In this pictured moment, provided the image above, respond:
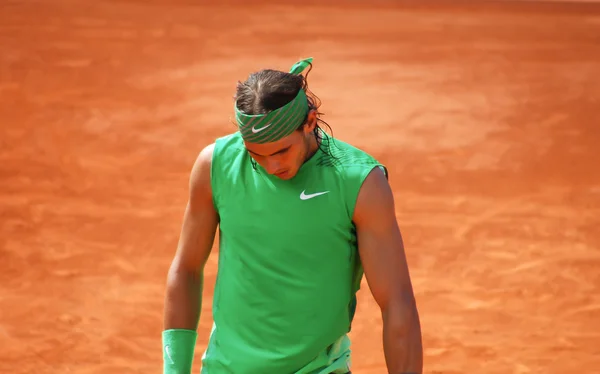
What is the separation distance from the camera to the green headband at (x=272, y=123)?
114 inches

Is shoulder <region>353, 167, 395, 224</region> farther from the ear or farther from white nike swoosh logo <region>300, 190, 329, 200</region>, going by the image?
the ear

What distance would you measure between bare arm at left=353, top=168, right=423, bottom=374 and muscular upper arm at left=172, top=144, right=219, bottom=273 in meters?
0.47

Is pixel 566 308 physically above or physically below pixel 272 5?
below

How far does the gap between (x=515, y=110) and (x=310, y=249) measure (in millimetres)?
7436

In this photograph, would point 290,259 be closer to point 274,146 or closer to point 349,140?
point 274,146

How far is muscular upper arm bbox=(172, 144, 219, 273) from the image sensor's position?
3104 mm

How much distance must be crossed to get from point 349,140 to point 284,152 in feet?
21.2

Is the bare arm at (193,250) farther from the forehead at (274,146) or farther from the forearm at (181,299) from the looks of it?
the forehead at (274,146)

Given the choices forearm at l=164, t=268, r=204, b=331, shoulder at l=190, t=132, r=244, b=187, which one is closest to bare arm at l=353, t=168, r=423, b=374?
shoulder at l=190, t=132, r=244, b=187

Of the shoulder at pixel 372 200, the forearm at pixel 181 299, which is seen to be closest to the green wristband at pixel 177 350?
the forearm at pixel 181 299

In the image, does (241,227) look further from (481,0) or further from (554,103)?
(481,0)

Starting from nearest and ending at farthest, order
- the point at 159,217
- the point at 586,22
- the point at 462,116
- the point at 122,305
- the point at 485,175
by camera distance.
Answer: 1. the point at 122,305
2. the point at 159,217
3. the point at 485,175
4. the point at 462,116
5. the point at 586,22

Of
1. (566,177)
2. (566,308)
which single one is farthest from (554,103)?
(566,308)

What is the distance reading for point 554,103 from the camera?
10.2 metres
